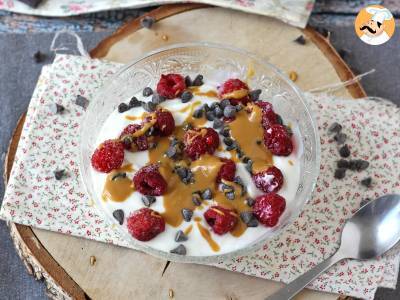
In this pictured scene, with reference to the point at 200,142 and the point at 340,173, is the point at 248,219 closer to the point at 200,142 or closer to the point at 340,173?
the point at 200,142

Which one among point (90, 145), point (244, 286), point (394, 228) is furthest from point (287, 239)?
point (90, 145)

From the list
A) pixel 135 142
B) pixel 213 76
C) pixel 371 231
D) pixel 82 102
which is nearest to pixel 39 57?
pixel 82 102

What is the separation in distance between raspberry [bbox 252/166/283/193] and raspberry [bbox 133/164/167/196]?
354 millimetres

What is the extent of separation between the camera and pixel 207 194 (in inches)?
85.6

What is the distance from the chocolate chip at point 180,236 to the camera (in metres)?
2.13

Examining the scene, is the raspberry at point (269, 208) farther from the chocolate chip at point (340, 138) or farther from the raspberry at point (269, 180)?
the chocolate chip at point (340, 138)

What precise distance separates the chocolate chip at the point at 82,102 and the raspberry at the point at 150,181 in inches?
23.3

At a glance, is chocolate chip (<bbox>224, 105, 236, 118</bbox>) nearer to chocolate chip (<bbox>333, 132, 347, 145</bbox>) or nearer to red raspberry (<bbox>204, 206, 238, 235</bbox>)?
red raspberry (<bbox>204, 206, 238, 235</bbox>)

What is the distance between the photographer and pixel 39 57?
3094 millimetres

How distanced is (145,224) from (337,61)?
1283mm

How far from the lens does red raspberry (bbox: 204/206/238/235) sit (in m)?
2.11

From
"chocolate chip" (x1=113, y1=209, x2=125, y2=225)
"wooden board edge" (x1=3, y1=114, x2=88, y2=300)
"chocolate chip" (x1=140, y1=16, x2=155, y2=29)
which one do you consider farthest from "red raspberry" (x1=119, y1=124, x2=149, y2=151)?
"chocolate chip" (x1=140, y1=16, x2=155, y2=29)

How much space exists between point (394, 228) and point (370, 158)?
341 mm

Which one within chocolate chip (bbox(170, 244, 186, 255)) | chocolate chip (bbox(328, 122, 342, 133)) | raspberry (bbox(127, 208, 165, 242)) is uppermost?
chocolate chip (bbox(328, 122, 342, 133))
